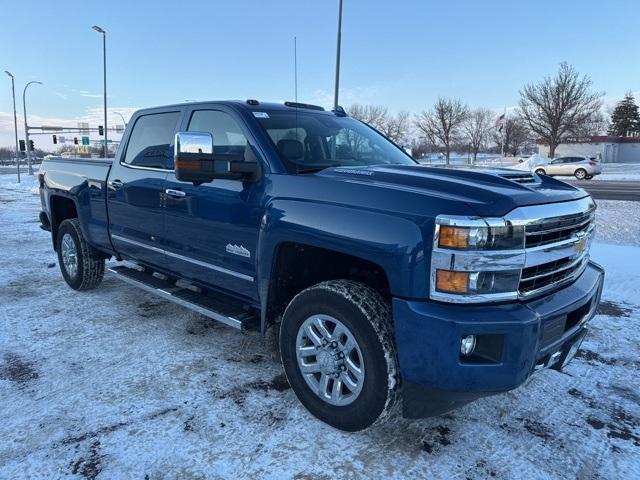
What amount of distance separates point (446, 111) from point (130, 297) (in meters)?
56.8

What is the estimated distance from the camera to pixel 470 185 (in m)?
2.58

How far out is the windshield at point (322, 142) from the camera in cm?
336

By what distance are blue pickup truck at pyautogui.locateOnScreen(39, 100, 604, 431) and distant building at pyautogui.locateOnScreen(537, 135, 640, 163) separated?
203ft

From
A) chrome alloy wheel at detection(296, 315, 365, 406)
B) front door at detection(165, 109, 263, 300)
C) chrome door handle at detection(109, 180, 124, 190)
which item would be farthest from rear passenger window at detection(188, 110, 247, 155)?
chrome alloy wheel at detection(296, 315, 365, 406)

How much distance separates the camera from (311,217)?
281 cm

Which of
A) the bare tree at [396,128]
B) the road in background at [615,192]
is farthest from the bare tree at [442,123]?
the road in background at [615,192]

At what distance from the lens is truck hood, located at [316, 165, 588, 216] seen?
2.38 meters

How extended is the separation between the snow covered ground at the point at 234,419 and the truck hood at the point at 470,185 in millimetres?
1124

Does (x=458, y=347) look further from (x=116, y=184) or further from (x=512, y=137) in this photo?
(x=512, y=137)

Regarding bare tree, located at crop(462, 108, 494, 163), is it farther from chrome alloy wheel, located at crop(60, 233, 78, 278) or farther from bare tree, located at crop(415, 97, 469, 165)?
chrome alloy wheel, located at crop(60, 233, 78, 278)

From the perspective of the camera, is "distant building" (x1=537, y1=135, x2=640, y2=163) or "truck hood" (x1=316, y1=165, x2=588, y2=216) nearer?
"truck hood" (x1=316, y1=165, x2=588, y2=216)

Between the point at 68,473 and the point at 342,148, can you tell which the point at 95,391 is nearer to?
the point at 68,473

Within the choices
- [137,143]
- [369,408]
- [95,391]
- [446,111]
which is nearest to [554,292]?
[369,408]

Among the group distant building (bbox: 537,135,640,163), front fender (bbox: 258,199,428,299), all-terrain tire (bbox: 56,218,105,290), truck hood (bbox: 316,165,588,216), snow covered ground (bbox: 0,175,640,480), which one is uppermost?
distant building (bbox: 537,135,640,163)
